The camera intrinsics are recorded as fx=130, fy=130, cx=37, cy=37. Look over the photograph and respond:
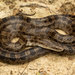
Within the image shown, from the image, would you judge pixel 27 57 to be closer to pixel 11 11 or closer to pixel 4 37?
pixel 4 37

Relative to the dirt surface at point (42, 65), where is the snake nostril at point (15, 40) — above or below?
above

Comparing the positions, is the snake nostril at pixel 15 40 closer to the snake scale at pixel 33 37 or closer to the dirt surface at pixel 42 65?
the snake scale at pixel 33 37

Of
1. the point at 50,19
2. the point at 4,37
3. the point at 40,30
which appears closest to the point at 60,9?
the point at 50,19

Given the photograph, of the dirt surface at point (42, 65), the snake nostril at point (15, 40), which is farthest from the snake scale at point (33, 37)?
the dirt surface at point (42, 65)

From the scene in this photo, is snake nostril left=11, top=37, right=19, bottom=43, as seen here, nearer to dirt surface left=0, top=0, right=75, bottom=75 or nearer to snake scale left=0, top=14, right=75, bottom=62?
snake scale left=0, top=14, right=75, bottom=62

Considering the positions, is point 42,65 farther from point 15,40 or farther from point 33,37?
point 15,40

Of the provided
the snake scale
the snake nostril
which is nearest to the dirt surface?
the snake scale

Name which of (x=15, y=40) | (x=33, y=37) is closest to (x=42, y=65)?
(x=33, y=37)

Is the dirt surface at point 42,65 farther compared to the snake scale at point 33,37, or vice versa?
the snake scale at point 33,37
